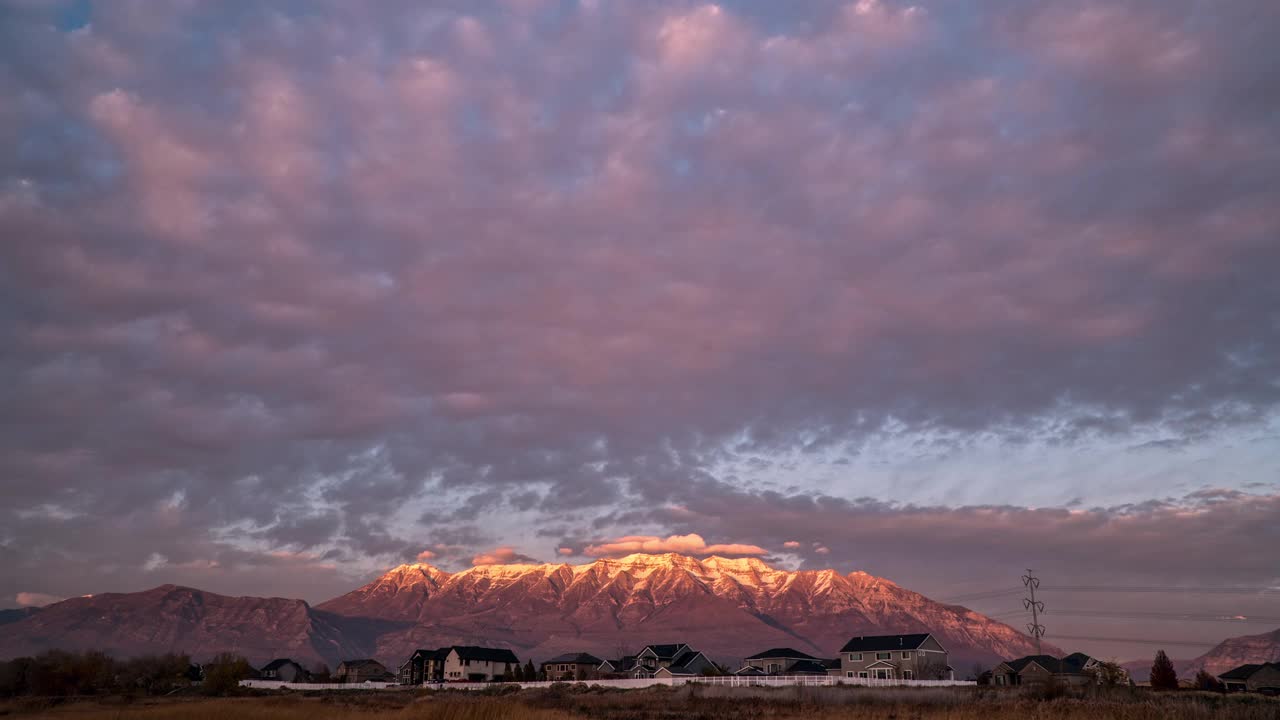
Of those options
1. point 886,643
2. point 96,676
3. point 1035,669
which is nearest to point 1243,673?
point 1035,669

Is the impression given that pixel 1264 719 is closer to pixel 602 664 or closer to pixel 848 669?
pixel 848 669

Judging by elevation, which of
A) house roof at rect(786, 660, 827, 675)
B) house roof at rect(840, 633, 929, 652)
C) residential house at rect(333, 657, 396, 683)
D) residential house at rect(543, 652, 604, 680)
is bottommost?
→ residential house at rect(333, 657, 396, 683)

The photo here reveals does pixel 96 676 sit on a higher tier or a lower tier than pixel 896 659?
higher

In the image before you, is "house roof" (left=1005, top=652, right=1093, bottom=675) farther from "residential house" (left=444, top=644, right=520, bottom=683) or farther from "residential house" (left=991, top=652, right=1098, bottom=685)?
"residential house" (left=444, top=644, right=520, bottom=683)

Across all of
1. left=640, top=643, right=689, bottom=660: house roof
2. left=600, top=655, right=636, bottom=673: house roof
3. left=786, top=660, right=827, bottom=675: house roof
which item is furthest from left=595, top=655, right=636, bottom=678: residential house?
left=786, top=660, right=827, bottom=675: house roof

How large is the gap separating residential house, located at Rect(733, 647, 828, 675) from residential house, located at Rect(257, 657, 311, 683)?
231 ft

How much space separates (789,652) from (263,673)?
8506 cm

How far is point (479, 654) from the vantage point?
14975 cm

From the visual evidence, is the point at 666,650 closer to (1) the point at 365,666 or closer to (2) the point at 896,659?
(2) the point at 896,659

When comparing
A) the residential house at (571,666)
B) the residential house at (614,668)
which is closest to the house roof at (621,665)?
the residential house at (614,668)

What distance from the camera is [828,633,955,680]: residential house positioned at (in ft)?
378

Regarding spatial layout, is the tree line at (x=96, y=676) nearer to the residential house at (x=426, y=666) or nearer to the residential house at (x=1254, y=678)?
the residential house at (x=426, y=666)

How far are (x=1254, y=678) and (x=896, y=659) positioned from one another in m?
46.4

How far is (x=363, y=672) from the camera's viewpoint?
520 ft
